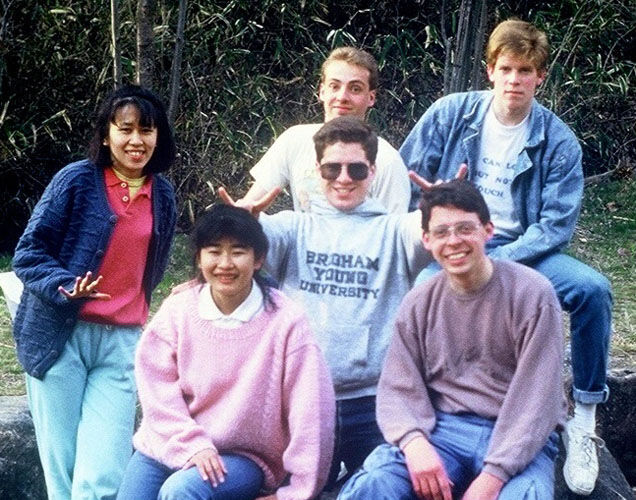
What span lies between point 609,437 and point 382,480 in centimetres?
164

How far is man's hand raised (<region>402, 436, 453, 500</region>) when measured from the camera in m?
2.85

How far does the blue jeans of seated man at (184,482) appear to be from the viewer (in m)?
2.83

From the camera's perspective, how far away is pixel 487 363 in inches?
118

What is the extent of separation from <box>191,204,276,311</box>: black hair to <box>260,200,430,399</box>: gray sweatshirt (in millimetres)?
175

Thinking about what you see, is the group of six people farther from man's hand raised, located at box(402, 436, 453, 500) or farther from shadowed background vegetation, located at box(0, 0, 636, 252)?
shadowed background vegetation, located at box(0, 0, 636, 252)

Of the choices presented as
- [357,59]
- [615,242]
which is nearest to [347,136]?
[357,59]

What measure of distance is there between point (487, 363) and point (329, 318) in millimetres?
510

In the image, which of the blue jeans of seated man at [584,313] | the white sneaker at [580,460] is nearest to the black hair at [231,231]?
the blue jeans of seated man at [584,313]

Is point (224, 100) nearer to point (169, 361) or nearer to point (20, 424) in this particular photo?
point (20, 424)

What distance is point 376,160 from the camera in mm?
3506

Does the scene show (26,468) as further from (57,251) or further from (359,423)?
(359,423)

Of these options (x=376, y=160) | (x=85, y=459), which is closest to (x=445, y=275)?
(x=376, y=160)

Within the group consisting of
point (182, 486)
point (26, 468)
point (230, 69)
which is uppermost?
point (230, 69)

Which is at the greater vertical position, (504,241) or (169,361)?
(504,241)
